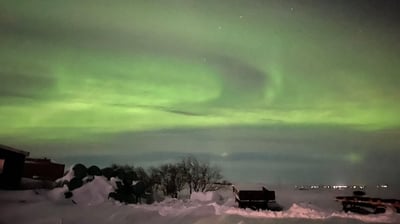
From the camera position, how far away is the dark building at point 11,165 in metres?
12.2

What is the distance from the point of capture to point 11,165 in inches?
494

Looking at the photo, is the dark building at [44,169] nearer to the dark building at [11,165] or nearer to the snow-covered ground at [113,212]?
the dark building at [11,165]

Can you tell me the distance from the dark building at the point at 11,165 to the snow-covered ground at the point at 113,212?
1.70 m

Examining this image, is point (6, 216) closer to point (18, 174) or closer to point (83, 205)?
point (83, 205)

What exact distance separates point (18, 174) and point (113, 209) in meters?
5.27

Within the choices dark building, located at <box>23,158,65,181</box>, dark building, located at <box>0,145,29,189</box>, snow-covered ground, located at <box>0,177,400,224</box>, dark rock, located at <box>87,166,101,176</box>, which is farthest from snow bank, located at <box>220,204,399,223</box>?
dark building, located at <box>23,158,65,181</box>

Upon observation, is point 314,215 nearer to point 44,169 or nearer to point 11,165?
point 11,165

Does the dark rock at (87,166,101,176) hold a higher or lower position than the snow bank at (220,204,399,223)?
higher

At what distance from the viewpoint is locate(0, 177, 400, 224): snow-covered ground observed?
761cm

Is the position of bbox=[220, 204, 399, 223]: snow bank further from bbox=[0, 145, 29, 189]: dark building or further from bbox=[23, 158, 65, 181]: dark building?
bbox=[23, 158, 65, 181]: dark building

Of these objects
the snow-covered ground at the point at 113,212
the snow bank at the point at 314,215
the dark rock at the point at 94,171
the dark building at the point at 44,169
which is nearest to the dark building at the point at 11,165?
the snow-covered ground at the point at 113,212

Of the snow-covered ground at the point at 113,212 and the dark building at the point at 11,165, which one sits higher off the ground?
the dark building at the point at 11,165

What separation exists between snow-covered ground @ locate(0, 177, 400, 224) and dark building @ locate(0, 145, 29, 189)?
1705 millimetres

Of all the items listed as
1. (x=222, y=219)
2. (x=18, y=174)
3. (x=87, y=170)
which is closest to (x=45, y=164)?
(x=18, y=174)
